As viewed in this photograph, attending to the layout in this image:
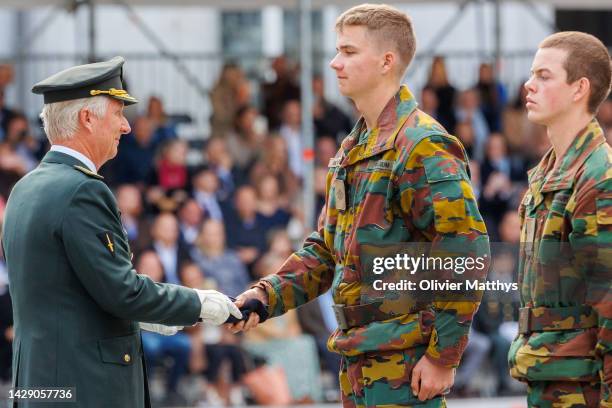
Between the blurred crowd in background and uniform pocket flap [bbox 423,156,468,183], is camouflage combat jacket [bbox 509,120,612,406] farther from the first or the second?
the blurred crowd in background

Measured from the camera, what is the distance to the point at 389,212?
484 cm

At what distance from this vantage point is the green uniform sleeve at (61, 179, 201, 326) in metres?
4.53

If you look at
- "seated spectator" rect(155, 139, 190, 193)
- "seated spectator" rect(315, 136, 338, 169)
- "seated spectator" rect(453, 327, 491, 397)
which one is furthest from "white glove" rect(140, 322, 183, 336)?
"seated spectator" rect(315, 136, 338, 169)

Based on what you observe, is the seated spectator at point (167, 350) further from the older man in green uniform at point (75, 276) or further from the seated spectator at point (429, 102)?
the older man in green uniform at point (75, 276)

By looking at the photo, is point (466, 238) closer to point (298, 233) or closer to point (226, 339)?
point (226, 339)

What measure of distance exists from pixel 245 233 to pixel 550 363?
6.54m

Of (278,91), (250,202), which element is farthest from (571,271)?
(278,91)

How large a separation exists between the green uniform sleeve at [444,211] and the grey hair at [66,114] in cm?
120

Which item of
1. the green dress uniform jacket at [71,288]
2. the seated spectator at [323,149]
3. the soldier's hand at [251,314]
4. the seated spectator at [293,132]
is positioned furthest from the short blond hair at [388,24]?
the seated spectator at [293,132]

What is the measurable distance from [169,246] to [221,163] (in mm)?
1637

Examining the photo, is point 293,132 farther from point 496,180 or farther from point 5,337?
point 5,337

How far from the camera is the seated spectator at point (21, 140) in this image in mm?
11203

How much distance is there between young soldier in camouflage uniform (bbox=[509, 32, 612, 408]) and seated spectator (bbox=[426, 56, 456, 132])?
7.77 meters

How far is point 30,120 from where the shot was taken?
40.6ft
